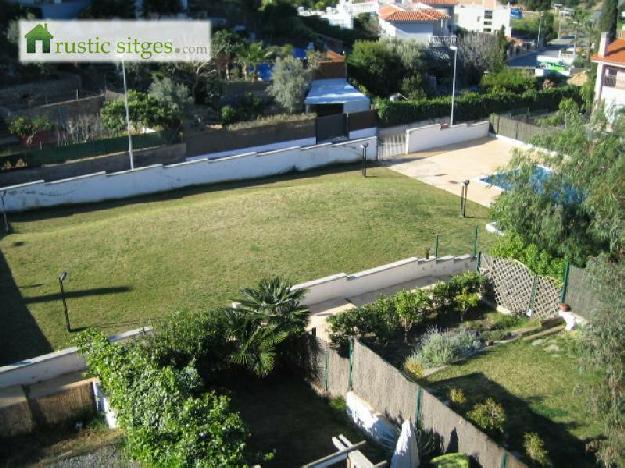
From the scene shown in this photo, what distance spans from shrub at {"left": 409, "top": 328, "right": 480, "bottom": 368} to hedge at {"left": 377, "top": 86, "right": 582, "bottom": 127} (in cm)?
2097

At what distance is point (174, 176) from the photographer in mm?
27062

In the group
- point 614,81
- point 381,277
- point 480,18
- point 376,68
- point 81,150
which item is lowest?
point 381,277

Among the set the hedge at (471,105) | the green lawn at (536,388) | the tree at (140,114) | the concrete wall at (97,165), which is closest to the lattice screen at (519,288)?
the green lawn at (536,388)

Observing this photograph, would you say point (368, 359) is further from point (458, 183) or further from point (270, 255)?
point (458, 183)

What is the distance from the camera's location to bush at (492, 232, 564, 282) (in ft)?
58.0

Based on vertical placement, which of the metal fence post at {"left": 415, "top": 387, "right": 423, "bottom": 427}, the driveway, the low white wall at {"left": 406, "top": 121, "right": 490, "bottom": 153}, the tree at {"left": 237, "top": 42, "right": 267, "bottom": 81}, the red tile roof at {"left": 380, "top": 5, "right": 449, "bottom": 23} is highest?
the red tile roof at {"left": 380, "top": 5, "right": 449, "bottom": 23}

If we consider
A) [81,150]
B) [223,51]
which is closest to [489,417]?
[81,150]

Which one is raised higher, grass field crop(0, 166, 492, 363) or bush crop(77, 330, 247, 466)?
bush crop(77, 330, 247, 466)

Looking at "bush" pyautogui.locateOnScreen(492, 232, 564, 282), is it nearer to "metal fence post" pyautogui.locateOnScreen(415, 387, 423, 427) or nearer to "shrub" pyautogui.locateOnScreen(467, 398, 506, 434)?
"shrub" pyautogui.locateOnScreen(467, 398, 506, 434)

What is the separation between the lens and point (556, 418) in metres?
13.1

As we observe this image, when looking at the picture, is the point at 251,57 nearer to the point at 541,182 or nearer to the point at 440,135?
the point at 440,135

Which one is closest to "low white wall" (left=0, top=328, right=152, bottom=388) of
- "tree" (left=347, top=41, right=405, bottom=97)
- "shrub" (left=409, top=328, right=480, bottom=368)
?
"shrub" (left=409, top=328, right=480, bottom=368)

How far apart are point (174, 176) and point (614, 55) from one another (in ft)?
82.2

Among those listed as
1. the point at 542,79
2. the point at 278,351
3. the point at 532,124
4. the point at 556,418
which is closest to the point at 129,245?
the point at 278,351
